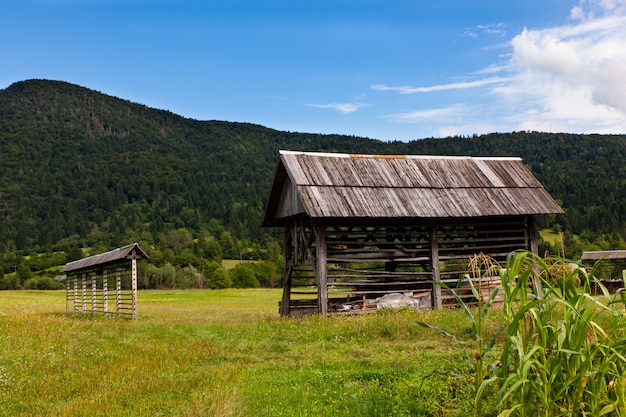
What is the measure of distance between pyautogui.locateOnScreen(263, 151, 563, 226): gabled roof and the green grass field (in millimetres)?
4240

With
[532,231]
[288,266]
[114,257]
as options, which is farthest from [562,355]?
[114,257]

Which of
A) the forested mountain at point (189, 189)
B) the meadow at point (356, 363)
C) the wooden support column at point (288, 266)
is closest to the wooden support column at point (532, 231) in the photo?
the meadow at point (356, 363)

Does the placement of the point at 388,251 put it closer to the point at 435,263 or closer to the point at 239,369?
the point at 435,263

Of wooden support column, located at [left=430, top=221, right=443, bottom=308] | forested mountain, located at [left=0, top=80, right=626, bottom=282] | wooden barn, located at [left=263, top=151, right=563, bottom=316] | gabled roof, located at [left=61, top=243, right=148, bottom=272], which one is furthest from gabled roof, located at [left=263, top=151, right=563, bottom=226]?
forested mountain, located at [left=0, top=80, right=626, bottom=282]

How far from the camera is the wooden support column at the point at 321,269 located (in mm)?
19531

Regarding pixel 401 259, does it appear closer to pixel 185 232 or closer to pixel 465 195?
pixel 465 195

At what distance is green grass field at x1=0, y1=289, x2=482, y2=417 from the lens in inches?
307

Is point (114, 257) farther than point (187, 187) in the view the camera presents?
No

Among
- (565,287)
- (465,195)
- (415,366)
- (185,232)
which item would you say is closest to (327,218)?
(465,195)

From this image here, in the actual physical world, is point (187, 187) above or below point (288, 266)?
above

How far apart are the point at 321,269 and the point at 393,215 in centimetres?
300

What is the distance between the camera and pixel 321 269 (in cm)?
1955

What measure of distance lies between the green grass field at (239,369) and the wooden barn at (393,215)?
3875 millimetres

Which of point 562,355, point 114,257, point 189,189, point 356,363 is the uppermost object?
point 189,189
